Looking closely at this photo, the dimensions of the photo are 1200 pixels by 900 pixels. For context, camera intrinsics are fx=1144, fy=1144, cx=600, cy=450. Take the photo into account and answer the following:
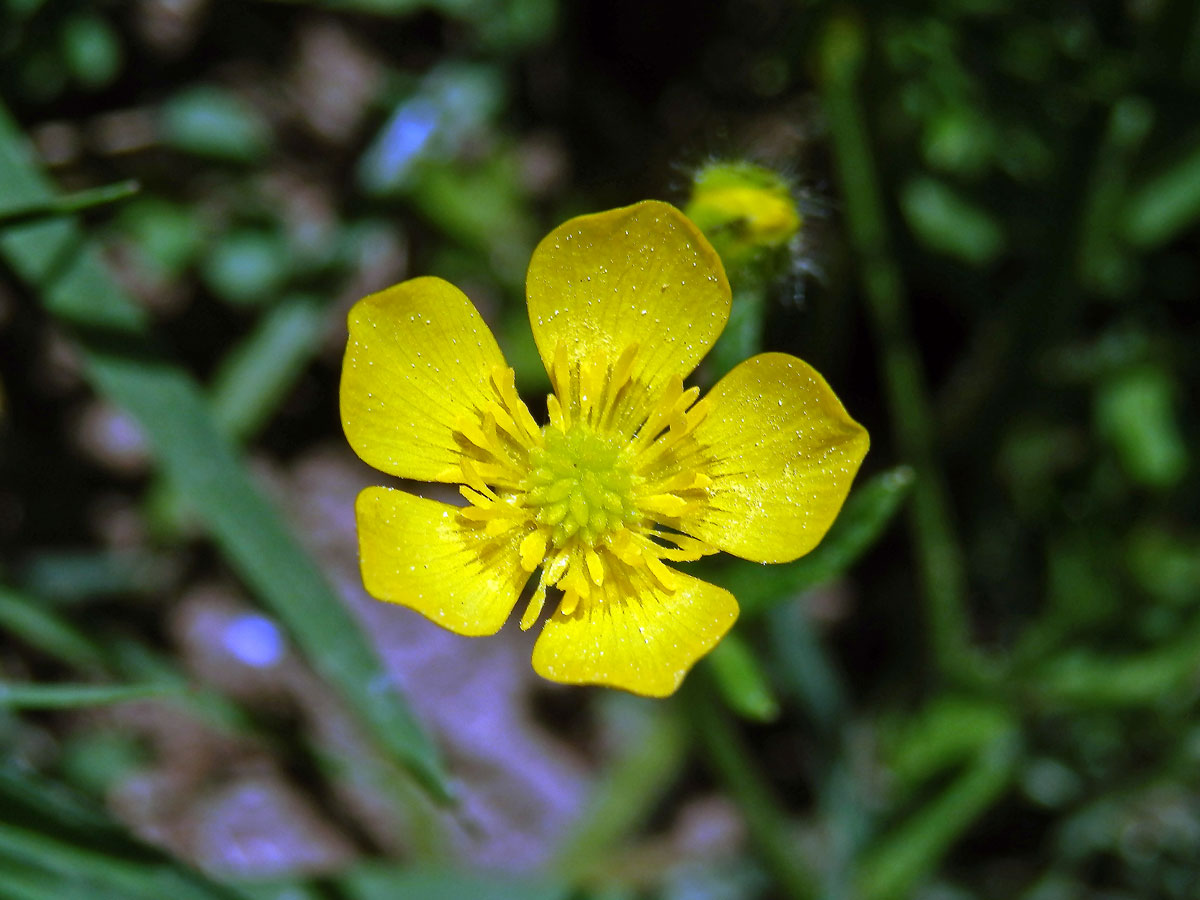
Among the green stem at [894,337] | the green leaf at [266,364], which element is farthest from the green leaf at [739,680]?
the green leaf at [266,364]

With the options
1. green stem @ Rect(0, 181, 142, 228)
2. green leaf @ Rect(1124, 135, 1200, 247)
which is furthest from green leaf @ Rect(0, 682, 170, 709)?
green leaf @ Rect(1124, 135, 1200, 247)

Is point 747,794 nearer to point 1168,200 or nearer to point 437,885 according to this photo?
point 437,885

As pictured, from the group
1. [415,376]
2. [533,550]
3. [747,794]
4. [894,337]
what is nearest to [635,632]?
[533,550]

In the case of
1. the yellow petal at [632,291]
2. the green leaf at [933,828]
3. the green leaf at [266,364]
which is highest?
the green leaf at [266,364]

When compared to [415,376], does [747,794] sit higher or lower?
lower

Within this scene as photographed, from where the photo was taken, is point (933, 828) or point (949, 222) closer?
point (933, 828)

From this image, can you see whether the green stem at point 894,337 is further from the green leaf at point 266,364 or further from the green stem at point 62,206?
the green stem at point 62,206

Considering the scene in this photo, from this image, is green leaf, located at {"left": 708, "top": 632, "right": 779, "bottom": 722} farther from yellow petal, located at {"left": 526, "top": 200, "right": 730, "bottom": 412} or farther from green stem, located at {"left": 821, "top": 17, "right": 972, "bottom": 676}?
green stem, located at {"left": 821, "top": 17, "right": 972, "bottom": 676}
